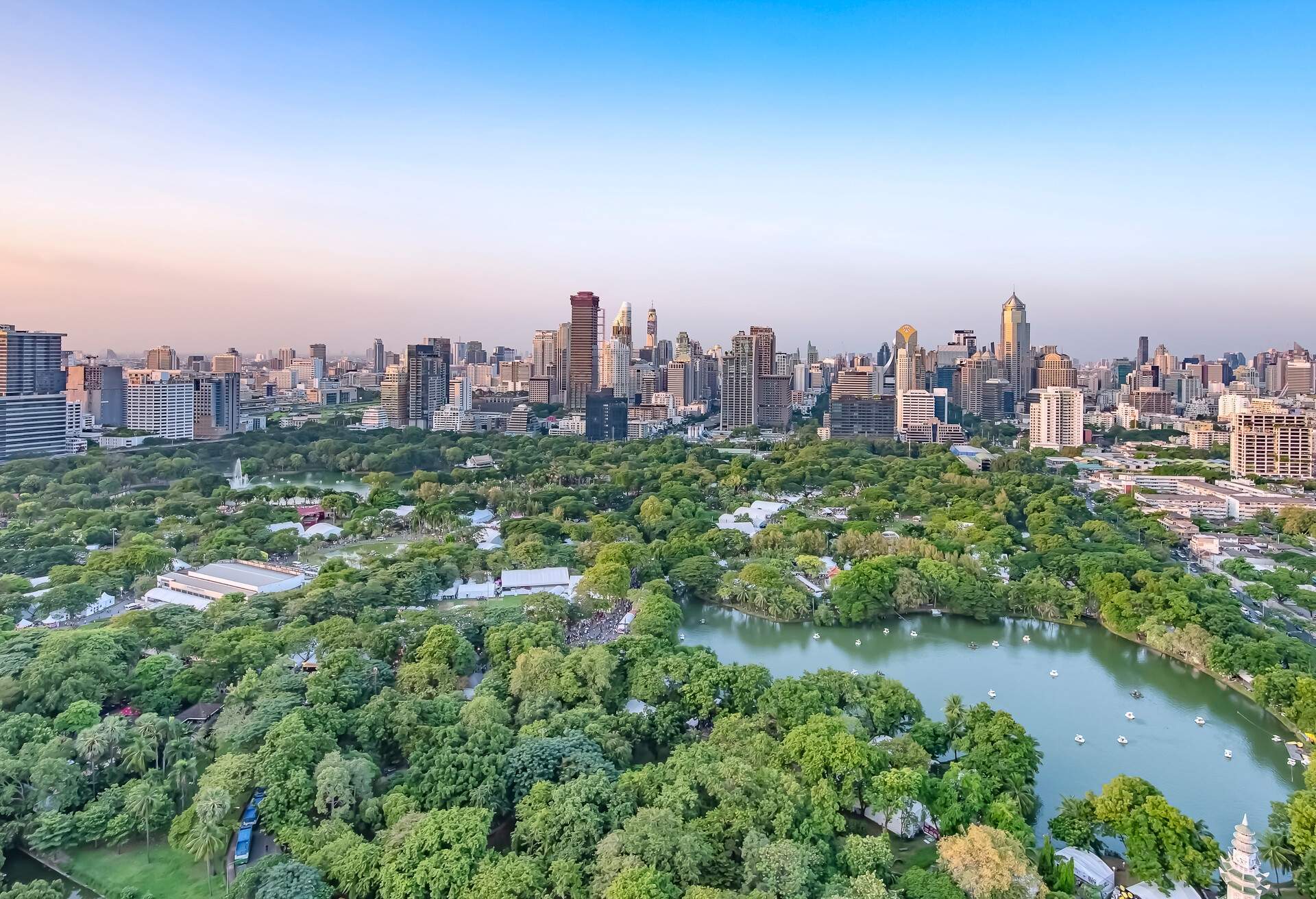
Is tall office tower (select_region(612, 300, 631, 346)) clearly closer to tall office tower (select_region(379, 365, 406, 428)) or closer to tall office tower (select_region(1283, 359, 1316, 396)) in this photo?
tall office tower (select_region(379, 365, 406, 428))

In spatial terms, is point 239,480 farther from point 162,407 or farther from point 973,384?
point 973,384

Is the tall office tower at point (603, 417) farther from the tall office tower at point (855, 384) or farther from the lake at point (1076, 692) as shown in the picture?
the lake at point (1076, 692)

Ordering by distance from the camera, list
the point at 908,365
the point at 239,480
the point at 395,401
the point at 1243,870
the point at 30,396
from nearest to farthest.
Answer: the point at 1243,870
the point at 239,480
the point at 30,396
the point at 395,401
the point at 908,365

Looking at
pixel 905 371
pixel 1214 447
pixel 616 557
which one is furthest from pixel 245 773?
pixel 905 371

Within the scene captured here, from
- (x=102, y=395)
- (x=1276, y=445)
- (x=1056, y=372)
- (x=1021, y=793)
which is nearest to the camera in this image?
(x=1021, y=793)

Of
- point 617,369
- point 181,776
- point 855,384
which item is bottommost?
point 181,776

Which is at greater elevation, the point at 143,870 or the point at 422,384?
the point at 422,384

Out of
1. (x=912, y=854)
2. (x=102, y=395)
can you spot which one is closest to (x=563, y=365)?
(x=102, y=395)
